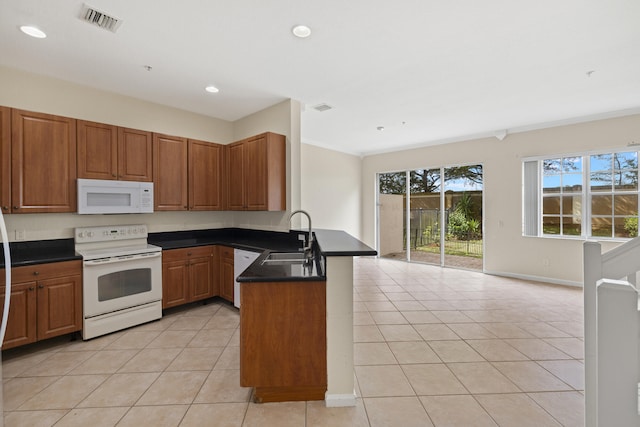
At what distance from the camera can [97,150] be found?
10.1 ft

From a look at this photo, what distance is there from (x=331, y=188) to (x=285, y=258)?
152 inches

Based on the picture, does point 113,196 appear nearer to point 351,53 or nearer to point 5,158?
point 5,158

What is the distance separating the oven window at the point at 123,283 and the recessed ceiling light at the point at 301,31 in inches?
113

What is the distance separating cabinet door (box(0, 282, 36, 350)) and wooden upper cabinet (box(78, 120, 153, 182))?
1.20 meters

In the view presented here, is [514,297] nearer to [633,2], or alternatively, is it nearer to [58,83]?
[633,2]

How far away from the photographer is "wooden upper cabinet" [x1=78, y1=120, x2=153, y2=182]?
9.86 ft

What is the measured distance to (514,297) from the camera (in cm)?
406

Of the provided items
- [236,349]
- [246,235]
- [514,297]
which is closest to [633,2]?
[514,297]

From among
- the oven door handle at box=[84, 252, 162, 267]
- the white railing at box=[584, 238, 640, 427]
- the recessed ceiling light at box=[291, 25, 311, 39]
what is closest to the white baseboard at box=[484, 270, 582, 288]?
the white railing at box=[584, 238, 640, 427]

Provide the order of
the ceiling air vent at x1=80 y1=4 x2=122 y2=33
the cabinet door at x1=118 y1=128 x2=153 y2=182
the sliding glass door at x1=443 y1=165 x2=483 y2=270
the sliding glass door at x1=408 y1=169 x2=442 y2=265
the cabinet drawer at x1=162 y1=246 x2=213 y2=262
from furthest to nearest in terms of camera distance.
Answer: the sliding glass door at x1=408 y1=169 x2=442 y2=265 < the sliding glass door at x1=443 y1=165 x2=483 y2=270 < the cabinet drawer at x1=162 y1=246 x2=213 y2=262 < the cabinet door at x1=118 y1=128 x2=153 y2=182 < the ceiling air vent at x1=80 y1=4 x2=122 y2=33

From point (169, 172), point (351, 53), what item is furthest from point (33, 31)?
point (351, 53)

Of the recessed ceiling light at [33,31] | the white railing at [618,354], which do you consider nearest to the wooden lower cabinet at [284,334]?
the white railing at [618,354]

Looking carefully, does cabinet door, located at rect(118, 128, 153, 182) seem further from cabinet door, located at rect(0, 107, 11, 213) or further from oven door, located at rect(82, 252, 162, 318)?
oven door, located at rect(82, 252, 162, 318)

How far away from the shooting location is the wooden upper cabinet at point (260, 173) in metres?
3.55
